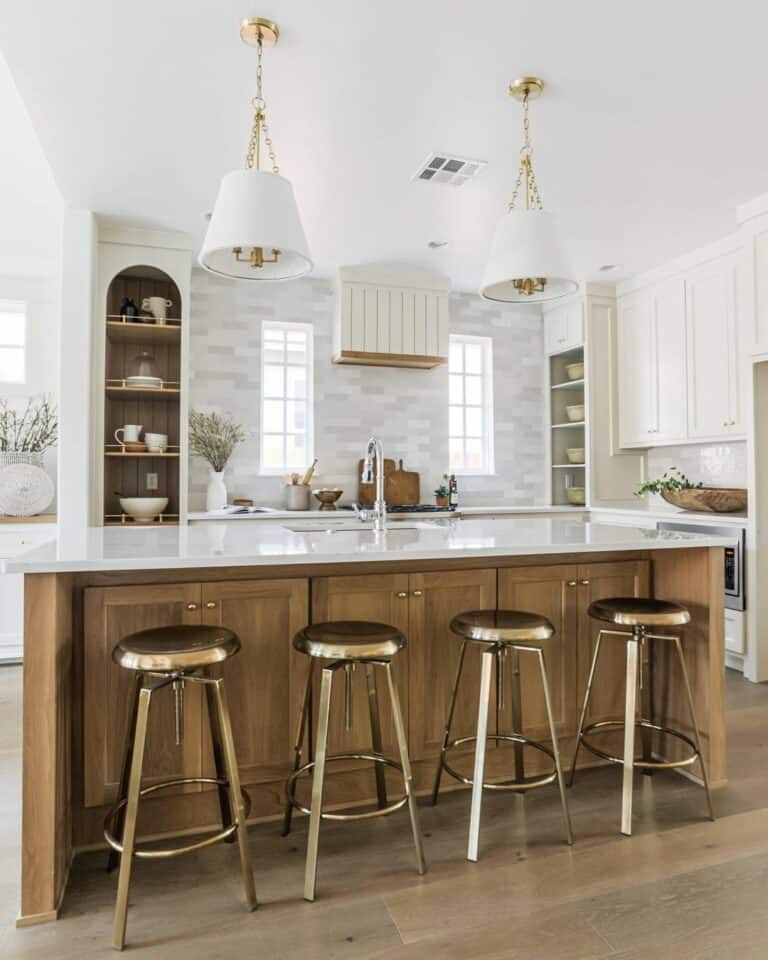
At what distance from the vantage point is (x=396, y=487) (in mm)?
5434

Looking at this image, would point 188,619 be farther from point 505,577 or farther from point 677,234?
point 677,234

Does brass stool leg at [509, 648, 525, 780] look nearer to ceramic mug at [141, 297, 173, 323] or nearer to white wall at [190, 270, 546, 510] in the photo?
white wall at [190, 270, 546, 510]

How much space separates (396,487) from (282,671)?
10.7 ft

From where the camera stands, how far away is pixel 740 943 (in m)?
1.67

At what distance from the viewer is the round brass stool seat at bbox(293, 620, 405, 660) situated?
1.89 meters

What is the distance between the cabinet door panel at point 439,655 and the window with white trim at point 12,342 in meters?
3.99

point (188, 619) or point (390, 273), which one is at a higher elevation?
point (390, 273)

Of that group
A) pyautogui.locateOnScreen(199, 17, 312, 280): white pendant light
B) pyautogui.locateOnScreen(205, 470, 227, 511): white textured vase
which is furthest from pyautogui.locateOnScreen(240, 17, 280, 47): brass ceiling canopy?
pyautogui.locateOnScreen(205, 470, 227, 511): white textured vase

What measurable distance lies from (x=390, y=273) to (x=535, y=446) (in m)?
2.00

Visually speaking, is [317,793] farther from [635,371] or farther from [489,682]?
[635,371]

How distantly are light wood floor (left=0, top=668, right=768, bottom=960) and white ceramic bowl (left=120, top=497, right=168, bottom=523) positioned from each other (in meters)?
2.06

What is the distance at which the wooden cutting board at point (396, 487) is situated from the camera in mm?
5359

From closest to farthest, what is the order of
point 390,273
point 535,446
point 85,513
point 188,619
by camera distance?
point 188,619 → point 85,513 → point 390,273 → point 535,446

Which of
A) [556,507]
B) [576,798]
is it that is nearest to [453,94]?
[576,798]
